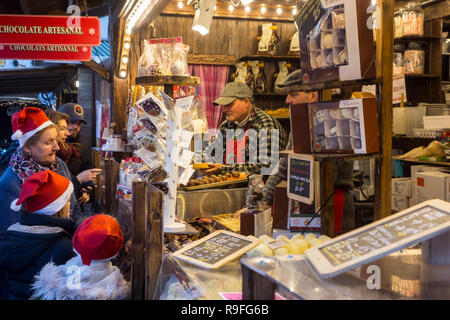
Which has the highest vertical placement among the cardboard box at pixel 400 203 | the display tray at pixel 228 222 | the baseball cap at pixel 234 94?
the baseball cap at pixel 234 94

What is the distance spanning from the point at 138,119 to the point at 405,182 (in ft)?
11.6

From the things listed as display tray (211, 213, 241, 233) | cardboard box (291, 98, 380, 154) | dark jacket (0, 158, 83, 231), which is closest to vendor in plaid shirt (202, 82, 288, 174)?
display tray (211, 213, 241, 233)

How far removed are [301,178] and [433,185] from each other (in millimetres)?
2962

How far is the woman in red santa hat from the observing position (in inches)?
120

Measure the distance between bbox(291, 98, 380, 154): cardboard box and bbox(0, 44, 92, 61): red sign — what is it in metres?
3.22

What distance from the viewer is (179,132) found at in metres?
2.96

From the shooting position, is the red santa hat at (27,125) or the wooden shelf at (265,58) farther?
the wooden shelf at (265,58)

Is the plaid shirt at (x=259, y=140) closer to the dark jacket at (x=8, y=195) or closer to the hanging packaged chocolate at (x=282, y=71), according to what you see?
the dark jacket at (x=8, y=195)

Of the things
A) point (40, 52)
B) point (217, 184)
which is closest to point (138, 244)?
point (217, 184)

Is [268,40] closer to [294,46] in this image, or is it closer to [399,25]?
[294,46]

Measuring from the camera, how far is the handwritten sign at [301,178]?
7.19 ft

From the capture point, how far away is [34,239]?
236 cm

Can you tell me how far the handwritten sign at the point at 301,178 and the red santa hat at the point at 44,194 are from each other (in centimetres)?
132

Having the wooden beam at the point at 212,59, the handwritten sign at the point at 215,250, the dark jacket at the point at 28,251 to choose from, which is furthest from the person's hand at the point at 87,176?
the wooden beam at the point at 212,59
